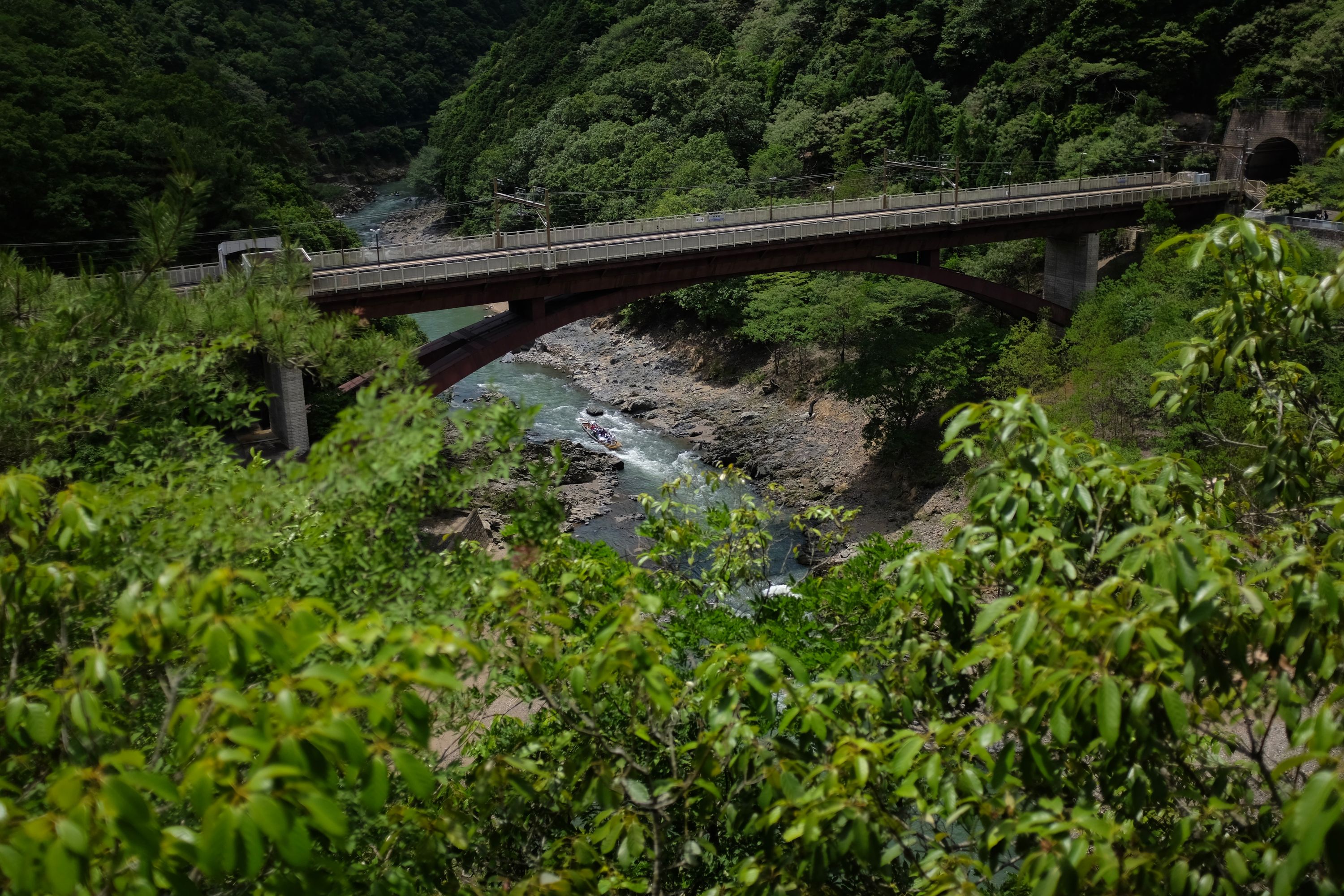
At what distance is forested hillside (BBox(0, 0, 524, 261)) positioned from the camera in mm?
34375

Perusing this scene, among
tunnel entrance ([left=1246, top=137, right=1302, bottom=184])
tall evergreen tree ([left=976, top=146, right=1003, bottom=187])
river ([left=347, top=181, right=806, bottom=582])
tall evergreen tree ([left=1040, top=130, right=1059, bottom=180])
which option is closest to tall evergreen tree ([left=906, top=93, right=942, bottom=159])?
tall evergreen tree ([left=976, top=146, right=1003, bottom=187])

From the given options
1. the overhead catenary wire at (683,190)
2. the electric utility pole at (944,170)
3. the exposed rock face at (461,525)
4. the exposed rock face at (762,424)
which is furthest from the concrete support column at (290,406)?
the electric utility pole at (944,170)

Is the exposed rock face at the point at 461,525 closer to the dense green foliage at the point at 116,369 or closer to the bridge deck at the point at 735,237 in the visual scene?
the bridge deck at the point at 735,237

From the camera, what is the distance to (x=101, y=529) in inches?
217

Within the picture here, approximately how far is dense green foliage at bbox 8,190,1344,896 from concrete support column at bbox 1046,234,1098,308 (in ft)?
108

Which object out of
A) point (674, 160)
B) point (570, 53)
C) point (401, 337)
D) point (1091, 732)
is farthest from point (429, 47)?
point (1091, 732)

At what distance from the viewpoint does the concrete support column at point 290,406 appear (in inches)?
998

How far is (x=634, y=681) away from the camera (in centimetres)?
553

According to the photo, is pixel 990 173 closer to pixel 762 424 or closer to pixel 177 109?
pixel 762 424

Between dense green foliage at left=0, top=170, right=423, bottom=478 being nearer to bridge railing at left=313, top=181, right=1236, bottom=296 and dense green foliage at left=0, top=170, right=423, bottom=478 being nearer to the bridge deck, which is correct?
bridge railing at left=313, top=181, right=1236, bottom=296

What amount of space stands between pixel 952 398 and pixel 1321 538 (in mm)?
28369

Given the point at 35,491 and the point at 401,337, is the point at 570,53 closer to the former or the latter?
the point at 401,337

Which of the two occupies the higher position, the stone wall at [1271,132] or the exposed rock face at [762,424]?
the stone wall at [1271,132]

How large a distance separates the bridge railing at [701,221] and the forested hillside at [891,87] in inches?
150
